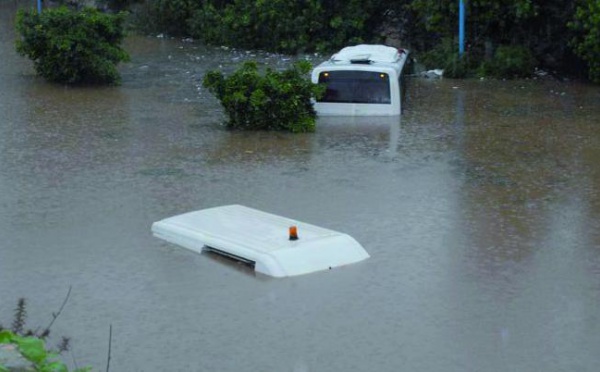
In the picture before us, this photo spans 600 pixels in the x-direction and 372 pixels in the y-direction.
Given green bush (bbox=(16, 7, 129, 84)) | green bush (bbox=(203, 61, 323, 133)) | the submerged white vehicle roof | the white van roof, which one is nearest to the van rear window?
the white van roof

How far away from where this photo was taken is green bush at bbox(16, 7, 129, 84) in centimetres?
2022

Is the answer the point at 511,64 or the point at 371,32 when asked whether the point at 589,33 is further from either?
the point at 371,32

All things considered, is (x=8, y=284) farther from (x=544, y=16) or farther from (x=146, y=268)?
(x=544, y=16)

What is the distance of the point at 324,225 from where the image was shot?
1120 centimetres

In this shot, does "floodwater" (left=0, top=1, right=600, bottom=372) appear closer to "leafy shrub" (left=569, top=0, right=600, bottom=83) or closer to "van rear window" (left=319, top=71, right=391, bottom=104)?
"van rear window" (left=319, top=71, right=391, bottom=104)

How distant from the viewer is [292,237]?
9.93m

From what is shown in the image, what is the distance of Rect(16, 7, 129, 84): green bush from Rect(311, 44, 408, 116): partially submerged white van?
5.03 metres

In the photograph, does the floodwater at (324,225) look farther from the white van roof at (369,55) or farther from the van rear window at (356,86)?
the white van roof at (369,55)

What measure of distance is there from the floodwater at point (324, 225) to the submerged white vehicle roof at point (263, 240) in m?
0.14

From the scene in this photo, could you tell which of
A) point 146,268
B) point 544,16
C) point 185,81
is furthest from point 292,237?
point 544,16

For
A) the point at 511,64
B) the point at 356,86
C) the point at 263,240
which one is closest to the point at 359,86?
the point at 356,86

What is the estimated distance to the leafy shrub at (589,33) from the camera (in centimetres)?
1970

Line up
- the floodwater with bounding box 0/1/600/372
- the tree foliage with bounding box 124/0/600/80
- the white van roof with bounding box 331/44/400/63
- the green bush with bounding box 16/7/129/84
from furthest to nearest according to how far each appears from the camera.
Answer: the tree foliage with bounding box 124/0/600/80 < the green bush with bounding box 16/7/129/84 < the white van roof with bounding box 331/44/400/63 < the floodwater with bounding box 0/1/600/372

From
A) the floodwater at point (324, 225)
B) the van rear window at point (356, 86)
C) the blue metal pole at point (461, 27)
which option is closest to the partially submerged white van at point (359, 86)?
the van rear window at point (356, 86)
